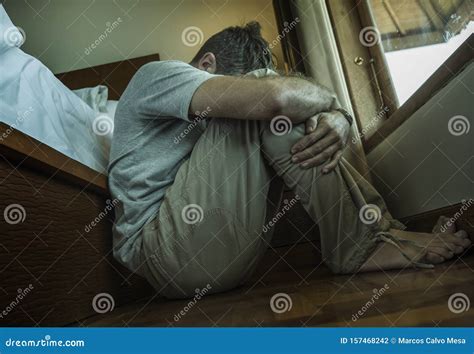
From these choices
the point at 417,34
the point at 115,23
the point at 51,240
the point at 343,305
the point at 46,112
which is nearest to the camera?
the point at 343,305

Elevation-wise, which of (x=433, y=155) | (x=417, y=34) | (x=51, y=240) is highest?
(x=417, y=34)

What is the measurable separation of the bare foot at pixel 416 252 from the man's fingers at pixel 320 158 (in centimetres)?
20

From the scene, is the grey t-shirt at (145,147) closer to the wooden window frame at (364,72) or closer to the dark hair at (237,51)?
the dark hair at (237,51)

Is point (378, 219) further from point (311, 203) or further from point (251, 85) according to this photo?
point (251, 85)

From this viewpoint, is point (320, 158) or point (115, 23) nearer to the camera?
point (320, 158)

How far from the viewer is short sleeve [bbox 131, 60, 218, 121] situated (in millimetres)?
673

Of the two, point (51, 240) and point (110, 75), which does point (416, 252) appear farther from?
point (110, 75)

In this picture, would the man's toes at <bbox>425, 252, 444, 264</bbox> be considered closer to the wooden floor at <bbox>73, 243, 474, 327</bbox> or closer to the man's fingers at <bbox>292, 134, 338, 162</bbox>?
the wooden floor at <bbox>73, 243, 474, 327</bbox>

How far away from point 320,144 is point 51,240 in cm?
48

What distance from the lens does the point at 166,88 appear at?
27.5 inches

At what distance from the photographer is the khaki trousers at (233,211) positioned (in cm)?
67

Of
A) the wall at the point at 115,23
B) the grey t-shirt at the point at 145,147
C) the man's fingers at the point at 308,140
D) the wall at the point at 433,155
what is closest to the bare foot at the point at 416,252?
the wall at the point at 433,155

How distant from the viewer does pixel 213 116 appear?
2.24 ft

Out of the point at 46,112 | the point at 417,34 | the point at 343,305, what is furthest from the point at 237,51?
the point at 343,305
